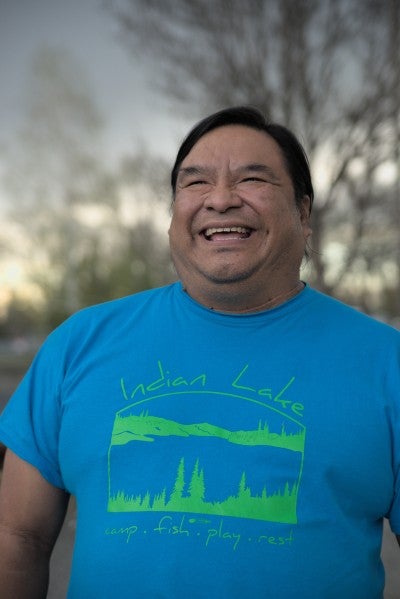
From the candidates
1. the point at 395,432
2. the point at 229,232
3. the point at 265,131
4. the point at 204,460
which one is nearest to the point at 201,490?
the point at 204,460

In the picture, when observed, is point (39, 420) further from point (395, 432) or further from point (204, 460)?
point (395, 432)

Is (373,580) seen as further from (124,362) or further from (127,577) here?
(124,362)

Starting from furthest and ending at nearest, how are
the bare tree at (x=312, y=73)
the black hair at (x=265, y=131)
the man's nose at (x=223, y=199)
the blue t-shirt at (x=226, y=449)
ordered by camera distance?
the bare tree at (x=312, y=73)
the black hair at (x=265, y=131)
the man's nose at (x=223, y=199)
the blue t-shirt at (x=226, y=449)

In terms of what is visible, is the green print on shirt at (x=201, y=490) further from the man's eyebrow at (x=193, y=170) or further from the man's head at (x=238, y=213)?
the man's eyebrow at (x=193, y=170)

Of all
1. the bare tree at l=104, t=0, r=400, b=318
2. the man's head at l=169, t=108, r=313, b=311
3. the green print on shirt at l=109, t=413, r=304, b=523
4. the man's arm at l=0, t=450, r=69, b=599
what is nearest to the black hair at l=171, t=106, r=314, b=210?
the man's head at l=169, t=108, r=313, b=311

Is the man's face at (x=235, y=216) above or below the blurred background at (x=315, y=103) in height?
below

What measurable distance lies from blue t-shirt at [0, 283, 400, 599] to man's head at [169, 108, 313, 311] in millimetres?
68

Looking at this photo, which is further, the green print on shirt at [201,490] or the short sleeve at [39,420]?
the short sleeve at [39,420]

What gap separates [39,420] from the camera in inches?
54.9

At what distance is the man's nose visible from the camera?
1.35m

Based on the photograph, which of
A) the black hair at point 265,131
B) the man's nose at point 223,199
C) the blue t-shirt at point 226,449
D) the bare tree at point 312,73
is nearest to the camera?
the blue t-shirt at point 226,449

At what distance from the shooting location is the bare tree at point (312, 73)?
5520mm

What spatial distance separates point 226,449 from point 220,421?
56 mm

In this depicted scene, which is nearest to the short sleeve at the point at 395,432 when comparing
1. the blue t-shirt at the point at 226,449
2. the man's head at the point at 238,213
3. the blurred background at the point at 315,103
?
the blue t-shirt at the point at 226,449
